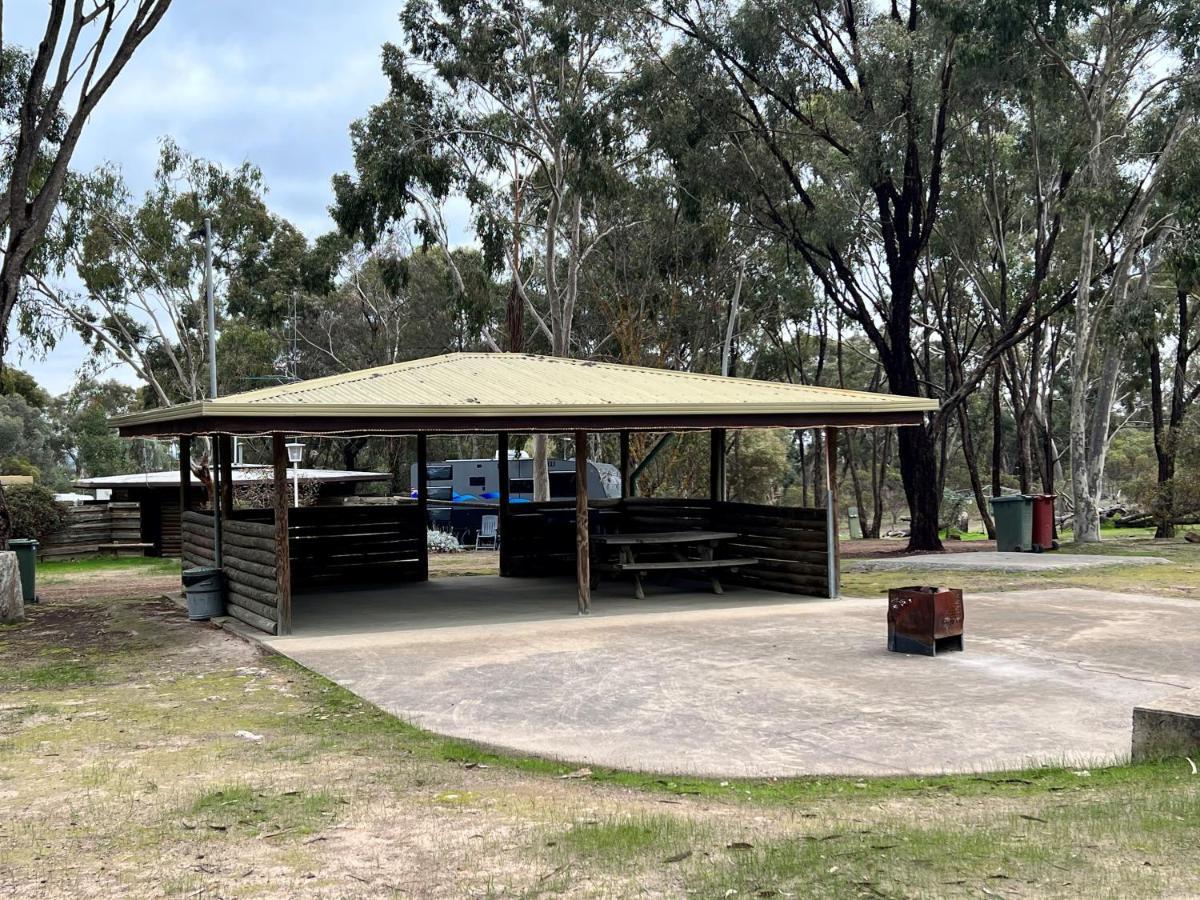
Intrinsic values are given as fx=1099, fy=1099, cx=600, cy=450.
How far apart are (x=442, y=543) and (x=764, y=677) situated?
724 inches

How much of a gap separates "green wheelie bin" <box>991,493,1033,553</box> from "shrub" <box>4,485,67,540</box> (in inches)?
744

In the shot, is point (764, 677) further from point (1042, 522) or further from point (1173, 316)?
point (1173, 316)

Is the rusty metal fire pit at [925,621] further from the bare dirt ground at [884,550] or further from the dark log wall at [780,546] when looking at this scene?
the bare dirt ground at [884,550]

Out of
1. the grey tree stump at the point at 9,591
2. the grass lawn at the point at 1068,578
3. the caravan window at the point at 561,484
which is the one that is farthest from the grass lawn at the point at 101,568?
the grass lawn at the point at 1068,578

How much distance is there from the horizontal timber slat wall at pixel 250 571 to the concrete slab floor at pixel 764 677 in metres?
0.49

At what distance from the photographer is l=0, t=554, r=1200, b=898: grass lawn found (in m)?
3.83

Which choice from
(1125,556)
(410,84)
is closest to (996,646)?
(1125,556)

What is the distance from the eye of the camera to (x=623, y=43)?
902 inches

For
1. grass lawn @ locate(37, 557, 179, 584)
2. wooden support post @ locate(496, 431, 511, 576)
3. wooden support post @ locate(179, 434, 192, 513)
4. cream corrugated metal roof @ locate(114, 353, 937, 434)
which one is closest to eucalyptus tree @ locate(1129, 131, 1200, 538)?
cream corrugated metal roof @ locate(114, 353, 937, 434)

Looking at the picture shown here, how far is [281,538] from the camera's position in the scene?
34.7 feet

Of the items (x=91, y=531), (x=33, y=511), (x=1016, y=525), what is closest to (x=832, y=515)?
(x=1016, y=525)

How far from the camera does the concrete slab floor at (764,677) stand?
5.96 meters

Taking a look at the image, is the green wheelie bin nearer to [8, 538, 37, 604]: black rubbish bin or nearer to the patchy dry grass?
the patchy dry grass

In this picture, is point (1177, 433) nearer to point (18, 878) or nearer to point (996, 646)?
point (996, 646)
